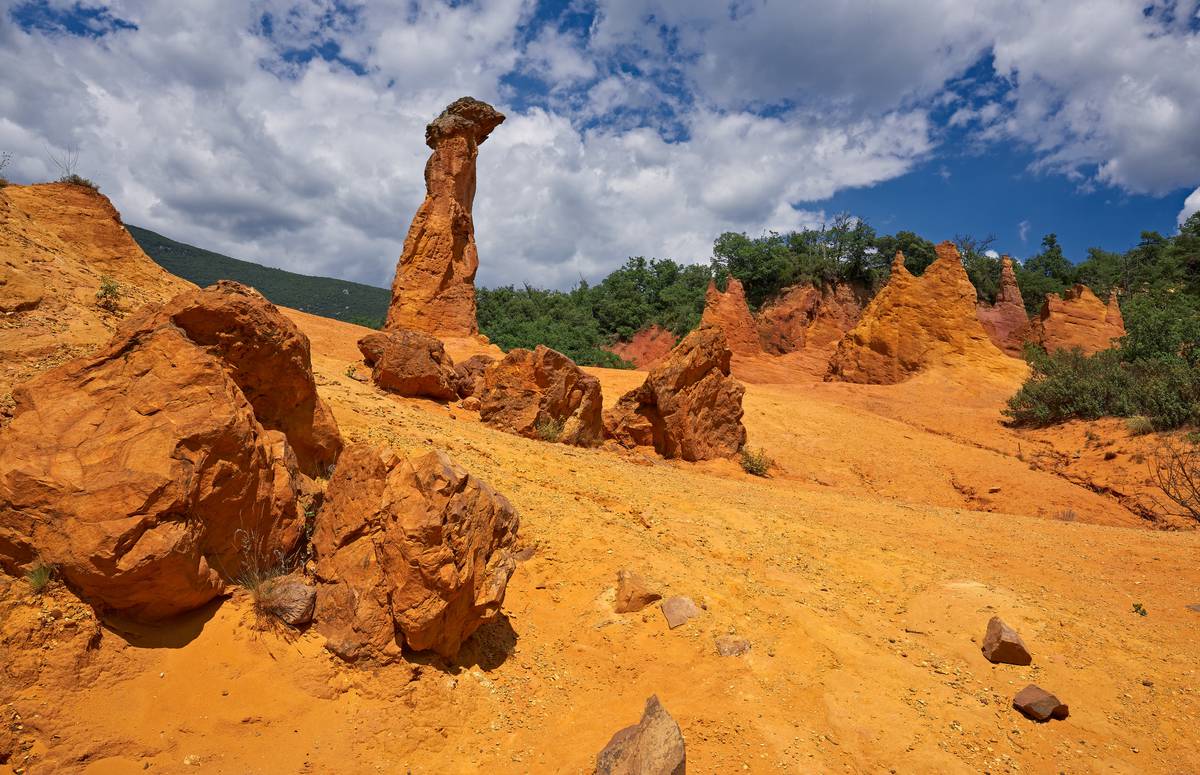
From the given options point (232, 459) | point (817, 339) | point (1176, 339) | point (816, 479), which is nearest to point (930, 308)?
point (1176, 339)

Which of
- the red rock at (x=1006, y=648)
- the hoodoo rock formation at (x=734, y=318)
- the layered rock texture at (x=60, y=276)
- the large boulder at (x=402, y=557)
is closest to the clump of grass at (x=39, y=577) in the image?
the large boulder at (x=402, y=557)

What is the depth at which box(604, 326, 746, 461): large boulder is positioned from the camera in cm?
1188

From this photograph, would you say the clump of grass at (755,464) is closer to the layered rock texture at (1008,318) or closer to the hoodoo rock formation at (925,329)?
the hoodoo rock formation at (925,329)

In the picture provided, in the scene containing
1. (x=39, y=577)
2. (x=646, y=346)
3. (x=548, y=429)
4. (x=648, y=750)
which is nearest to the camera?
(x=39, y=577)

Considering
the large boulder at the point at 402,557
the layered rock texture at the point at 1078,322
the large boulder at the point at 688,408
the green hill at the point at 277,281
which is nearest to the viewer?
the large boulder at the point at 402,557

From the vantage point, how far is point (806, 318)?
3269cm

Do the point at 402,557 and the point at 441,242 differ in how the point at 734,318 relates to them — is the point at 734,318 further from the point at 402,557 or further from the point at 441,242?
the point at 402,557

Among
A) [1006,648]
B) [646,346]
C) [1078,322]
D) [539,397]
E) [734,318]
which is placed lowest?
[1006,648]

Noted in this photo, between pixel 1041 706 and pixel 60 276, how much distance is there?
8.74 m

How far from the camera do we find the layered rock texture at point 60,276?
4.52 metres

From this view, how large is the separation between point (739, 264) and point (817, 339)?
9.33 m

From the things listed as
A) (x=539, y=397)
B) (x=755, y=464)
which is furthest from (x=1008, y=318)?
(x=539, y=397)

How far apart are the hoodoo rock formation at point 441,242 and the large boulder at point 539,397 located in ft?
33.2

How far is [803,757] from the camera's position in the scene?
326 centimetres
